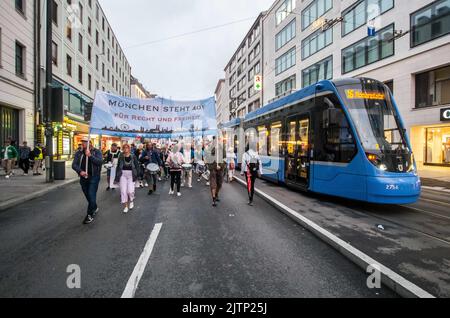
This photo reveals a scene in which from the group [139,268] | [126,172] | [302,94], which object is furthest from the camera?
[302,94]

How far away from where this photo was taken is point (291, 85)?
31812 millimetres

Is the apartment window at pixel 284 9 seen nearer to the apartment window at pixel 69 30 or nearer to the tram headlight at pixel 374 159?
the apartment window at pixel 69 30

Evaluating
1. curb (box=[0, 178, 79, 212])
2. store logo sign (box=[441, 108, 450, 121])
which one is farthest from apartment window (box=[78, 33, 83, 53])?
store logo sign (box=[441, 108, 450, 121])

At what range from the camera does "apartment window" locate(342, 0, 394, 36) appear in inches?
762

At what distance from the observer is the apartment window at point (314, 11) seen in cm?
2519

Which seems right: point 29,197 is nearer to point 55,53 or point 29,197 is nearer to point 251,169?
point 251,169

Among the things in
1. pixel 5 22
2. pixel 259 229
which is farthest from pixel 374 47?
pixel 5 22

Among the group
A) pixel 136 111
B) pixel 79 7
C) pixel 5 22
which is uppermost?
pixel 79 7

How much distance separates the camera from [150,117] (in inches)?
400

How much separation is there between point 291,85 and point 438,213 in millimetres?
27706

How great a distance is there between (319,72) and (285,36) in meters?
9.93

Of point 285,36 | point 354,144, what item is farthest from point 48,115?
point 285,36
